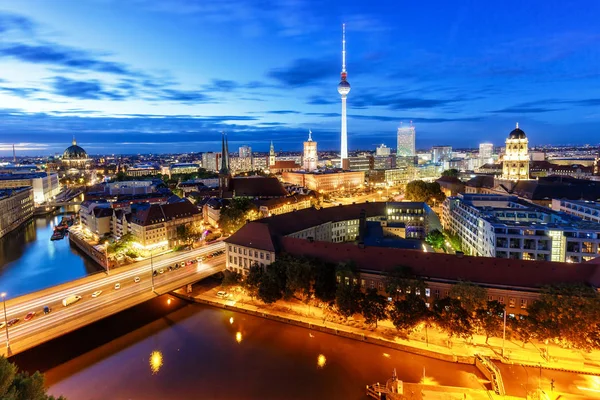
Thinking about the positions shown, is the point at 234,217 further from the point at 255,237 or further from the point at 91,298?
the point at 91,298

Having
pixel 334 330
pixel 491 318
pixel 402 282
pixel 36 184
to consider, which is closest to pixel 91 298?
pixel 334 330

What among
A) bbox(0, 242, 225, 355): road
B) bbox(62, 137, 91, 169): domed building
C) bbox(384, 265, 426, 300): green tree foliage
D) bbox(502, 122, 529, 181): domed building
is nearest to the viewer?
bbox(0, 242, 225, 355): road

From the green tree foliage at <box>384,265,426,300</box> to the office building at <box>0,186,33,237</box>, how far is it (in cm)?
7117

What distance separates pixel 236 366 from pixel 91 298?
15.2m

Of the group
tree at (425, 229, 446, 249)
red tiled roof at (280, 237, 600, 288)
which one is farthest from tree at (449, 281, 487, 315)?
tree at (425, 229, 446, 249)

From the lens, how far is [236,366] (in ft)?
83.9

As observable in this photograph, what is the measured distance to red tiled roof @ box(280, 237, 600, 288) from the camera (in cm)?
2603

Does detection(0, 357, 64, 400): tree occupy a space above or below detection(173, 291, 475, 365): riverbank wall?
above

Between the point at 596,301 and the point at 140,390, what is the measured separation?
2911 centimetres

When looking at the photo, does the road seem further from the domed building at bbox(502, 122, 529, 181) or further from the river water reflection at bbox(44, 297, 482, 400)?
the domed building at bbox(502, 122, 529, 181)

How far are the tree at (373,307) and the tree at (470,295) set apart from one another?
5340 millimetres

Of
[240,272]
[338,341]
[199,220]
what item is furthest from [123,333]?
[199,220]

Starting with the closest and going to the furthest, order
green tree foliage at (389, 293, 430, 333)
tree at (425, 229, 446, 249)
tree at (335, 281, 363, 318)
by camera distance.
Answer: green tree foliage at (389, 293, 430, 333), tree at (335, 281, 363, 318), tree at (425, 229, 446, 249)

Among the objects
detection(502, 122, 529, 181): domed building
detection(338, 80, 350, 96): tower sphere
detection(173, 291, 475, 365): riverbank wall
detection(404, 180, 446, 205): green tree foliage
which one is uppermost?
detection(338, 80, 350, 96): tower sphere
